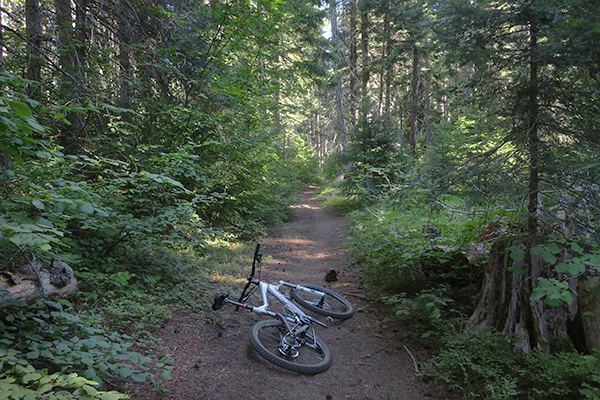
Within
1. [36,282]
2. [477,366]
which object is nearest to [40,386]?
[36,282]

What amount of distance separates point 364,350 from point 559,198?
10.1 feet

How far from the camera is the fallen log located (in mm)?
2680

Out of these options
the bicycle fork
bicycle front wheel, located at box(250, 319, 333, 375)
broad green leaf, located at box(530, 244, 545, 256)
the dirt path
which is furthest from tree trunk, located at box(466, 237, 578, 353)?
the bicycle fork

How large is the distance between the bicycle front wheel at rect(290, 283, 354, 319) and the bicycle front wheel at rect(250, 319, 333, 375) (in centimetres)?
82

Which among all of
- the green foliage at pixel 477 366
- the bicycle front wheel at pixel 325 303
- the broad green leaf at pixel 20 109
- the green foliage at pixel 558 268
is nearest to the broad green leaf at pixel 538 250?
the green foliage at pixel 558 268

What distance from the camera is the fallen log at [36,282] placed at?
8.79 ft

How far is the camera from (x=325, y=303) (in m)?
5.20

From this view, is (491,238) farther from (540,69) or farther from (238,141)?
(238,141)

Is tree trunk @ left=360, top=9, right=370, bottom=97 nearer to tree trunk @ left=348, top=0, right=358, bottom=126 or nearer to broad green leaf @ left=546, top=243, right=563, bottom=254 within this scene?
tree trunk @ left=348, top=0, right=358, bottom=126

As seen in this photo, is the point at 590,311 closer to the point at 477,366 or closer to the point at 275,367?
the point at 477,366

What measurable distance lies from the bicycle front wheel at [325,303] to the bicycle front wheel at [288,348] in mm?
822

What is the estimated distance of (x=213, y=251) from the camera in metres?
7.46

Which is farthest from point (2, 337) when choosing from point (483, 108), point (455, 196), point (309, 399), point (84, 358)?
point (483, 108)

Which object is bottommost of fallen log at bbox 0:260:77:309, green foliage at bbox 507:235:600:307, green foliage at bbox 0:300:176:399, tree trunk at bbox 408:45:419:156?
green foliage at bbox 0:300:176:399
